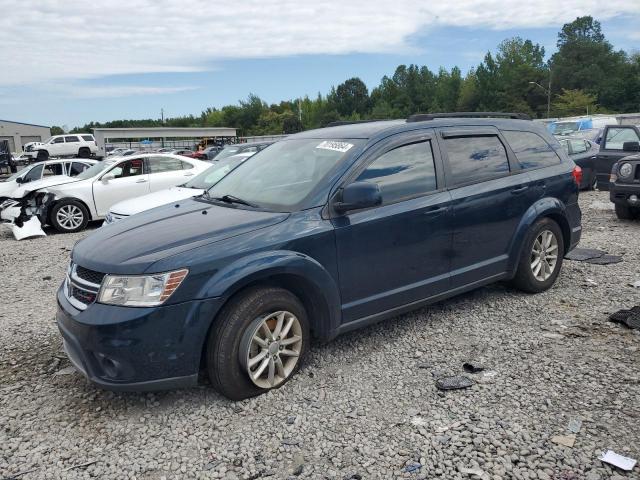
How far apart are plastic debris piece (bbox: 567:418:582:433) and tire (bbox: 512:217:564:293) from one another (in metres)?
2.20

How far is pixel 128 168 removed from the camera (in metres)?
11.1

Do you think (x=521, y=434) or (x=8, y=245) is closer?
(x=521, y=434)

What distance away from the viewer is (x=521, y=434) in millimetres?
3086

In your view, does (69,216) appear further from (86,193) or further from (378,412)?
(378,412)

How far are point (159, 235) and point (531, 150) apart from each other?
3.74 m

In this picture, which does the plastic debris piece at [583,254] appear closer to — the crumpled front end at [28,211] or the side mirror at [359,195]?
the side mirror at [359,195]

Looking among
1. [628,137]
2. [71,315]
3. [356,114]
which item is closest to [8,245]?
[71,315]

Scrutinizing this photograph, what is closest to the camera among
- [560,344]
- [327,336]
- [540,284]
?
[327,336]

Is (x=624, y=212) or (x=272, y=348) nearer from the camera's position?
(x=272, y=348)

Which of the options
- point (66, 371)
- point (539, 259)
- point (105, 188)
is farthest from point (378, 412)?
point (105, 188)

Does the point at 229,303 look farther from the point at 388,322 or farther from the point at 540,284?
the point at 540,284

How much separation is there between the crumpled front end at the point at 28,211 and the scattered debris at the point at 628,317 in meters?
10.1

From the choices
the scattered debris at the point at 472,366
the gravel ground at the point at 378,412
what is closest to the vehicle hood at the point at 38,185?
the gravel ground at the point at 378,412

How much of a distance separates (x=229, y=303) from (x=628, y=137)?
38.4 ft
